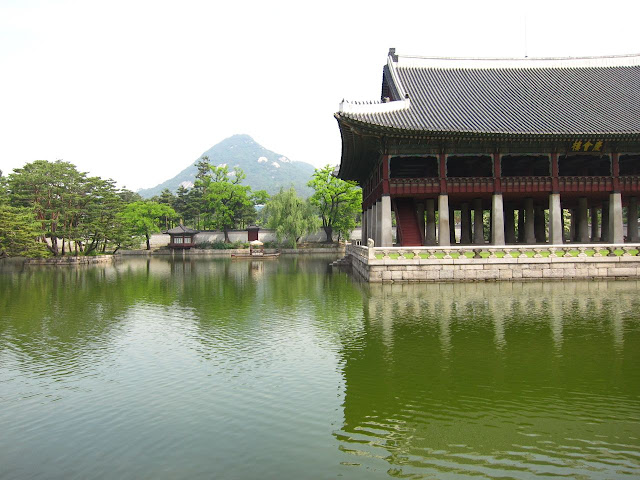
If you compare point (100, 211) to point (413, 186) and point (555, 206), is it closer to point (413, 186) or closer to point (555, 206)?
point (413, 186)

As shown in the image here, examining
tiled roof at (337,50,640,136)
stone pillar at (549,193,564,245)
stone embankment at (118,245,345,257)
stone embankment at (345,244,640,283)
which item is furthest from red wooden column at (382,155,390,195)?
stone embankment at (118,245,345,257)

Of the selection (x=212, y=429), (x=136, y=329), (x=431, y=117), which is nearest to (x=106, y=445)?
(x=212, y=429)

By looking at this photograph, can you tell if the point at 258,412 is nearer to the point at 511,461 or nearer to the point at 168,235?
the point at 511,461

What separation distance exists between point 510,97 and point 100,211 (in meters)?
45.8

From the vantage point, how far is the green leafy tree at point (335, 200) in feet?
214

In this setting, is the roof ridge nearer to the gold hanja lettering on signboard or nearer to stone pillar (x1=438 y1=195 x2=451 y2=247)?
the gold hanja lettering on signboard

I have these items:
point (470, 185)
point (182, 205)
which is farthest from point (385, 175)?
point (182, 205)

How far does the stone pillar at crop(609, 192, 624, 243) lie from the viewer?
29.4 m

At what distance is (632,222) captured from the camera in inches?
1319

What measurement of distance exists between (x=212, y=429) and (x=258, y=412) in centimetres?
93

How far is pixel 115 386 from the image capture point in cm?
997

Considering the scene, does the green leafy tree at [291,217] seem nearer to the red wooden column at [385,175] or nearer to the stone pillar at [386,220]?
the stone pillar at [386,220]

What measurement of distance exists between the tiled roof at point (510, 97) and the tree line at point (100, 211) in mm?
26051

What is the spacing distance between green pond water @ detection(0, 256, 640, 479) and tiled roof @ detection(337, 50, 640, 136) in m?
13.0
